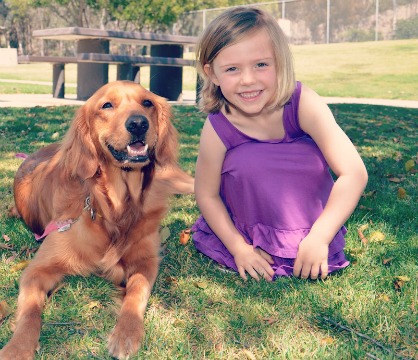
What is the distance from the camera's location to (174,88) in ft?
42.2

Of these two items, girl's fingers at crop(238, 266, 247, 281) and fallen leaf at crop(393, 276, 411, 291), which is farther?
girl's fingers at crop(238, 266, 247, 281)

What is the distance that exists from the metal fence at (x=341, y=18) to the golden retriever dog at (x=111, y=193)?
26972 mm

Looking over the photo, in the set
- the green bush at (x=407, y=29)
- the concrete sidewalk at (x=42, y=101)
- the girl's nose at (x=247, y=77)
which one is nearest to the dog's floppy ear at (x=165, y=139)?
the girl's nose at (x=247, y=77)

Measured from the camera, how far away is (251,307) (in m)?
2.64

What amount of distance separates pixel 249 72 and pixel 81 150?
108 centimetres

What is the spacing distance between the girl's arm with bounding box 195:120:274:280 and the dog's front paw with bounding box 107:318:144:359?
32.8 inches

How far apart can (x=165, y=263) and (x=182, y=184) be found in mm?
1539

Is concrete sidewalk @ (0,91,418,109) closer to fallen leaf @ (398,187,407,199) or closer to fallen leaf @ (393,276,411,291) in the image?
fallen leaf @ (398,187,407,199)

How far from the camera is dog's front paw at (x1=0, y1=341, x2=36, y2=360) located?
2186 millimetres

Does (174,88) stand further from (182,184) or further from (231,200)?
(231,200)

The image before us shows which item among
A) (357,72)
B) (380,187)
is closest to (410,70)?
(357,72)

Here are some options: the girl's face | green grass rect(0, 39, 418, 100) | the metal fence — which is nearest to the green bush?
the metal fence

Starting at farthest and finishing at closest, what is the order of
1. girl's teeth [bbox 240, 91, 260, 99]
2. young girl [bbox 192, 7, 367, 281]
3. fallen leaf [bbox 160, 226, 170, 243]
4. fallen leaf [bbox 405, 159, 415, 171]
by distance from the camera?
fallen leaf [bbox 405, 159, 415, 171] → fallen leaf [bbox 160, 226, 170, 243] → girl's teeth [bbox 240, 91, 260, 99] → young girl [bbox 192, 7, 367, 281]

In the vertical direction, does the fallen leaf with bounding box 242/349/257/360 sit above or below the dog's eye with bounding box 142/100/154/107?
below
